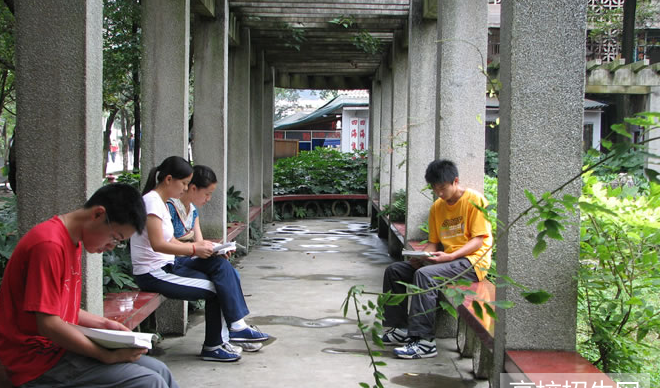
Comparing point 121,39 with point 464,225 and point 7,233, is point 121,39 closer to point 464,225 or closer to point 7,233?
point 7,233

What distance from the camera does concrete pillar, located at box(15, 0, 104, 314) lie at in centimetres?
393

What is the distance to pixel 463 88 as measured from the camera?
7.10 m

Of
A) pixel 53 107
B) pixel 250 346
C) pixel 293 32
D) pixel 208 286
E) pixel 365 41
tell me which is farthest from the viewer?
pixel 365 41

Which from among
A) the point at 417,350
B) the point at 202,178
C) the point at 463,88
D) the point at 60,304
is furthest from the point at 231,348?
the point at 463,88

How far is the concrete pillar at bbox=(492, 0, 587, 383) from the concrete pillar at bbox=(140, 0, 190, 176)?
402cm

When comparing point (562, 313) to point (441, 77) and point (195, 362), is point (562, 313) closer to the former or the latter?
point (195, 362)

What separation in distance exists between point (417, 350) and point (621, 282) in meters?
2.11

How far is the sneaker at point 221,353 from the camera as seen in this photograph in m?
5.59

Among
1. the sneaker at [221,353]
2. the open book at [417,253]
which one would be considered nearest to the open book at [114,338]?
the sneaker at [221,353]

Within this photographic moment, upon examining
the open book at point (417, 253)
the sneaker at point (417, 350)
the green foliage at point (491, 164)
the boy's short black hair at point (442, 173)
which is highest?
the boy's short black hair at point (442, 173)

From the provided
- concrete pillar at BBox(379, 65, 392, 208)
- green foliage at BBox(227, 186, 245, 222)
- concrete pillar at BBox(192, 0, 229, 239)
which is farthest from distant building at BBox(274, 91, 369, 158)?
concrete pillar at BBox(192, 0, 229, 239)

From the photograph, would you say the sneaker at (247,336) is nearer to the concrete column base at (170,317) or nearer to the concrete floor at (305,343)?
the concrete floor at (305,343)

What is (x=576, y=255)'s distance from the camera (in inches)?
148

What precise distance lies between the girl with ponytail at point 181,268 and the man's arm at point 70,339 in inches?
85.9
